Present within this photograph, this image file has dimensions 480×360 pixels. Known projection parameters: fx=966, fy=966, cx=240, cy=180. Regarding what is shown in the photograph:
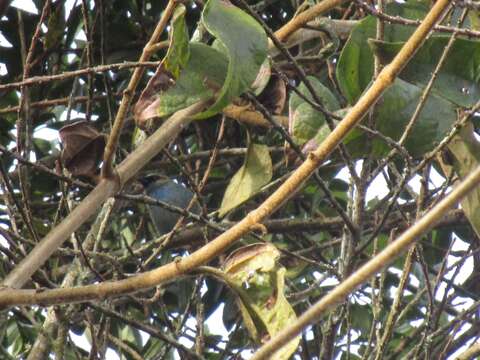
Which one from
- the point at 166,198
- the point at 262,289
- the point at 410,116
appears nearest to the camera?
the point at 262,289

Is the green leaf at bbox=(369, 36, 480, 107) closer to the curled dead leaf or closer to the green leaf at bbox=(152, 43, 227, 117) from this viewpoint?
the green leaf at bbox=(152, 43, 227, 117)

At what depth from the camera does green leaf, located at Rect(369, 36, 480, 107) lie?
0.97 meters

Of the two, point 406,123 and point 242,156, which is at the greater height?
point 242,156

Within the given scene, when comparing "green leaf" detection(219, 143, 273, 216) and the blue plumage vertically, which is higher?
the blue plumage

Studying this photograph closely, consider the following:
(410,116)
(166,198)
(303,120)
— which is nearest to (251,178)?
(303,120)

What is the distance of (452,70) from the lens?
984 millimetres

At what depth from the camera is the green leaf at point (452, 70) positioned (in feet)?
3.18

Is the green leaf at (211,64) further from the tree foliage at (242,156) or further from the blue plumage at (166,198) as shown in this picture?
the blue plumage at (166,198)

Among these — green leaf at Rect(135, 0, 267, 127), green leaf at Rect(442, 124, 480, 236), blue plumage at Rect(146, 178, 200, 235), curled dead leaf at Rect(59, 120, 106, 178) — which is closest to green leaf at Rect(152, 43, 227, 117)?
green leaf at Rect(135, 0, 267, 127)

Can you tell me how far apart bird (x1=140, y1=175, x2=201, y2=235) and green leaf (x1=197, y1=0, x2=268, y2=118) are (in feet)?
2.82

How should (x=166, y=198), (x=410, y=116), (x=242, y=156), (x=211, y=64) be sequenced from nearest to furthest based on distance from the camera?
(x=211, y=64), (x=410, y=116), (x=242, y=156), (x=166, y=198)

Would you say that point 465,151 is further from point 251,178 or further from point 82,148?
point 82,148

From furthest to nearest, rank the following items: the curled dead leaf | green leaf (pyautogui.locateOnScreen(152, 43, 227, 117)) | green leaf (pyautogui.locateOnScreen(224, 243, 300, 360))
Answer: the curled dead leaf < green leaf (pyautogui.locateOnScreen(152, 43, 227, 117)) < green leaf (pyautogui.locateOnScreen(224, 243, 300, 360))

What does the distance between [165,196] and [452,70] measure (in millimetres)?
898
